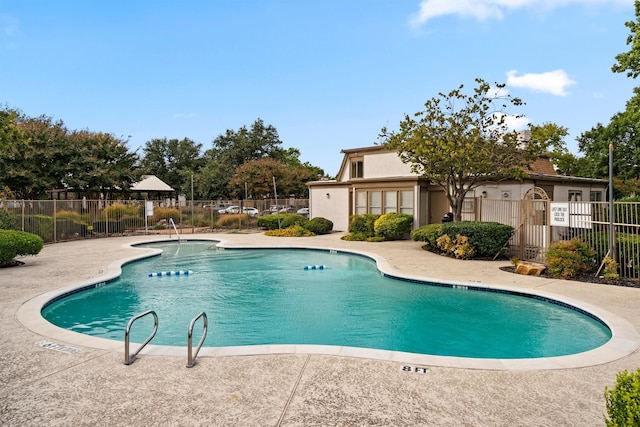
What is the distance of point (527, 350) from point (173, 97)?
1056 inches

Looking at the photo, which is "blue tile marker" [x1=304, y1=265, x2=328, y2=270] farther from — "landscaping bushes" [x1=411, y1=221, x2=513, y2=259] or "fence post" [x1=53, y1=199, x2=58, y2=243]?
"fence post" [x1=53, y1=199, x2=58, y2=243]

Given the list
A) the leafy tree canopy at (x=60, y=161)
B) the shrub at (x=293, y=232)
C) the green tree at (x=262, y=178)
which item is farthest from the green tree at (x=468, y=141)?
the green tree at (x=262, y=178)

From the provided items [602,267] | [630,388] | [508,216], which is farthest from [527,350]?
[508,216]

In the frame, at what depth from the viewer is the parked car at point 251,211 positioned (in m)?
26.4

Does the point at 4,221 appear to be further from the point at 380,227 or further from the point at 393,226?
the point at 393,226

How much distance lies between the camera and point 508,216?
15.4 m

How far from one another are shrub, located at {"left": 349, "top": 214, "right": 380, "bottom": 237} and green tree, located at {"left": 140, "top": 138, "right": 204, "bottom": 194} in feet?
120

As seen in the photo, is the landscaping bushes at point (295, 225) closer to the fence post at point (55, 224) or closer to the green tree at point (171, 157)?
the fence post at point (55, 224)

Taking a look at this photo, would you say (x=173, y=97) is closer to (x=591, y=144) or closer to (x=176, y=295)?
(x=176, y=295)

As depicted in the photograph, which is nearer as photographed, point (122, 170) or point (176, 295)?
point (176, 295)

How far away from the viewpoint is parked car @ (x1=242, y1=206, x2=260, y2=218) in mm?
26406

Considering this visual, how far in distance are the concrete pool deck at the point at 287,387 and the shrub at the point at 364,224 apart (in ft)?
Answer: 44.5

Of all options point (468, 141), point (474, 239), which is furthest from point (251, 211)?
point (474, 239)

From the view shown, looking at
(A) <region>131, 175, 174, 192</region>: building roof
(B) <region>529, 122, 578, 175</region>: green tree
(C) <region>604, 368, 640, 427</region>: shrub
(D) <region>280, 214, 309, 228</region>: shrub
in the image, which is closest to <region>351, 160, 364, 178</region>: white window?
(D) <region>280, 214, 309, 228</region>: shrub
